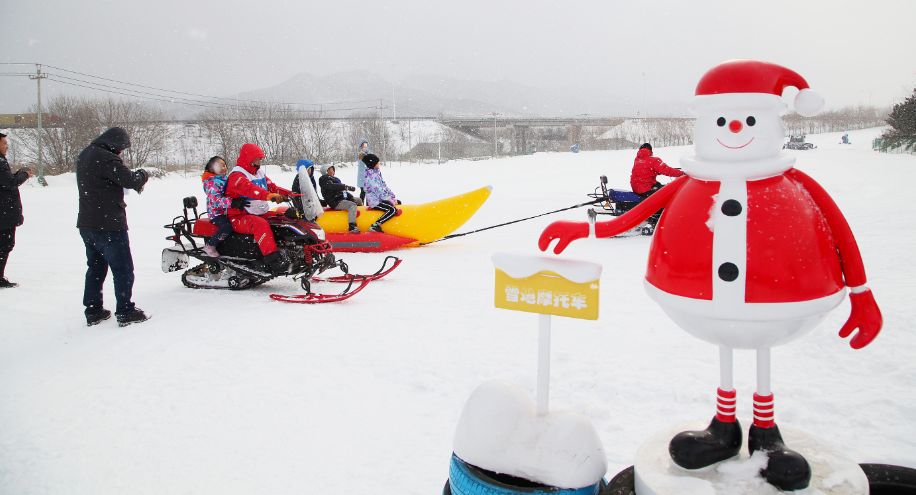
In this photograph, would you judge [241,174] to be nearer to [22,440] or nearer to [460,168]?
[22,440]

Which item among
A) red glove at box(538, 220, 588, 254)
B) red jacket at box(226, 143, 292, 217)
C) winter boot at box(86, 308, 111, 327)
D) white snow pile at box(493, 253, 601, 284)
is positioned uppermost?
red jacket at box(226, 143, 292, 217)

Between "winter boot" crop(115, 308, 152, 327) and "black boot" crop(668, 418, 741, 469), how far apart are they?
199 inches

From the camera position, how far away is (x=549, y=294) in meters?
1.81

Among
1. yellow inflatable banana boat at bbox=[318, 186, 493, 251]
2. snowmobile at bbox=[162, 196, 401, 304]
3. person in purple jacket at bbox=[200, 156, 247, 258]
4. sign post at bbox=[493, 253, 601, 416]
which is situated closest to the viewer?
sign post at bbox=[493, 253, 601, 416]

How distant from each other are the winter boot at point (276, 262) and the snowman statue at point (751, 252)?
17.2 ft

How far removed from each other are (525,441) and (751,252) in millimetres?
905

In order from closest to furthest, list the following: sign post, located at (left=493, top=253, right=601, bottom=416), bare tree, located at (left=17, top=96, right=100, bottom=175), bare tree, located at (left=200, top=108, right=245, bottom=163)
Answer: sign post, located at (left=493, top=253, right=601, bottom=416), bare tree, located at (left=17, top=96, right=100, bottom=175), bare tree, located at (left=200, top=108, right=245, bottom=163)

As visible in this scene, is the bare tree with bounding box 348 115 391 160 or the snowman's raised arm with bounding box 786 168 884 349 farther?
the bare tree with bounding box 348 115 391 160

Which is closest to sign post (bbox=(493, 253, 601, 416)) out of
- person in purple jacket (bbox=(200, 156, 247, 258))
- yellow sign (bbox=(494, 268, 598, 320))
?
yellow sign (bbox=(494, 268, 598, 320))

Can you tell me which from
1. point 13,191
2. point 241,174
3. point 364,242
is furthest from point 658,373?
point 13,191

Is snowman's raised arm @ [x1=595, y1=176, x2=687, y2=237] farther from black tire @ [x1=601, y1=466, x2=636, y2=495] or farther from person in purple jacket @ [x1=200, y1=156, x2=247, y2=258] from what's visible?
person in purple jacket @ [x1=200, y1=156, x2=247, y2=258]

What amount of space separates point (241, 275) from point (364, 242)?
7.90 ft

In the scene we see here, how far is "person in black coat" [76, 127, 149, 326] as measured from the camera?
5.07m

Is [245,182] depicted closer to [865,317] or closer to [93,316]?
[93,316]
